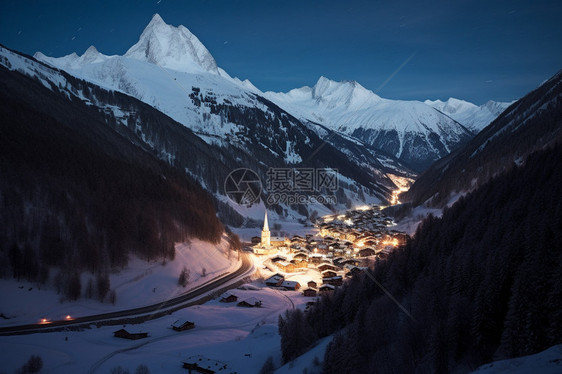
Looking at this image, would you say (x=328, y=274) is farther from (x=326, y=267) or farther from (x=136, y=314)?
(x=136, y=314)

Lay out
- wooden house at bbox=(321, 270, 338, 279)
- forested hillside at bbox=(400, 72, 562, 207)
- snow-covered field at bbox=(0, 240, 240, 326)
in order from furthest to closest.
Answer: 1. forested hillside at bbox=(400, 72, 562, 207)
2. wooden house at bbox=(321, 270, 338, 279)
3. snow-covered field at bbox=(0, 240, 240, 326)

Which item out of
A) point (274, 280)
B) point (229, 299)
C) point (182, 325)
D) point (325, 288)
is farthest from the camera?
point (274, 280)

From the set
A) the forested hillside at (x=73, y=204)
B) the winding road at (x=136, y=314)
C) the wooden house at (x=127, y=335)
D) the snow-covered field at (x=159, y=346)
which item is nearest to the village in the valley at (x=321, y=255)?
the winding road at (x=136, y=314)

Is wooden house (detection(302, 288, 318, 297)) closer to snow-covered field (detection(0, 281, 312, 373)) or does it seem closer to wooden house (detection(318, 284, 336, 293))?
wooden house (detection(318, 284, 336, 293))

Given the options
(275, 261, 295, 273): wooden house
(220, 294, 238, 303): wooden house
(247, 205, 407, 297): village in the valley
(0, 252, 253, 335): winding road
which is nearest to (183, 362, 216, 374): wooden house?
(0, 252, 253, 335): winding road

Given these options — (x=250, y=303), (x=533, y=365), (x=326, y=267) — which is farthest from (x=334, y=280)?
(x=533, y=365)

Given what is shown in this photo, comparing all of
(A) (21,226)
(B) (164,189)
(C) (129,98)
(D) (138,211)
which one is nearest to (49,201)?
(A) (21,226)

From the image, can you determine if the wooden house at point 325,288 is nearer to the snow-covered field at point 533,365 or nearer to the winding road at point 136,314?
the winding road at point 136,314
